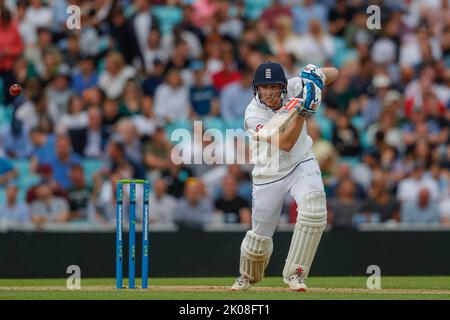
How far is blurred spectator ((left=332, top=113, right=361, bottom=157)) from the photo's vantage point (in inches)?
713

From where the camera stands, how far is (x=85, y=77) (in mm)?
→ 18516

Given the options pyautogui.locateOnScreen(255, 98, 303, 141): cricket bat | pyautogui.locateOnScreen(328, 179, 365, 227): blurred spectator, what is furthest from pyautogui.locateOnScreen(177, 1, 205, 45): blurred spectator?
pyautogui.locateOnScreen(255, 98, 303, 141): cricket bat

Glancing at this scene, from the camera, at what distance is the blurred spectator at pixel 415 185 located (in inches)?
672

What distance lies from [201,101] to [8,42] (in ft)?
10.3

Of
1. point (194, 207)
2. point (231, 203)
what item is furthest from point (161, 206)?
point (231, 203)

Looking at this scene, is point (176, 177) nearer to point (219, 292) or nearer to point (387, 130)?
point (387, 130)

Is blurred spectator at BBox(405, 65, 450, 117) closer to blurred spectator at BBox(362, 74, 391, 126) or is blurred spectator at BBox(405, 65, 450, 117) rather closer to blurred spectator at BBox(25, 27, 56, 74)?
blurred spectator at BBox(362, 74, 391, 126)

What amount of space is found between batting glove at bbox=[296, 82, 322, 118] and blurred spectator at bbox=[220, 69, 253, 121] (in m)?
6.78

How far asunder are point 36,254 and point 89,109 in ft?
11.5

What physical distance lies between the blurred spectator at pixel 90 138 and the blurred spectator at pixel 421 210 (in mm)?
4341

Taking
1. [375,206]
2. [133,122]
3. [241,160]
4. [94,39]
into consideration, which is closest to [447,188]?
[375,206]

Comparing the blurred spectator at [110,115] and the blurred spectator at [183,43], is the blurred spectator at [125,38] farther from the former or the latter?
the blurred spectator at [110,115]

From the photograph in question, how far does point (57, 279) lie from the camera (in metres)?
14.4
